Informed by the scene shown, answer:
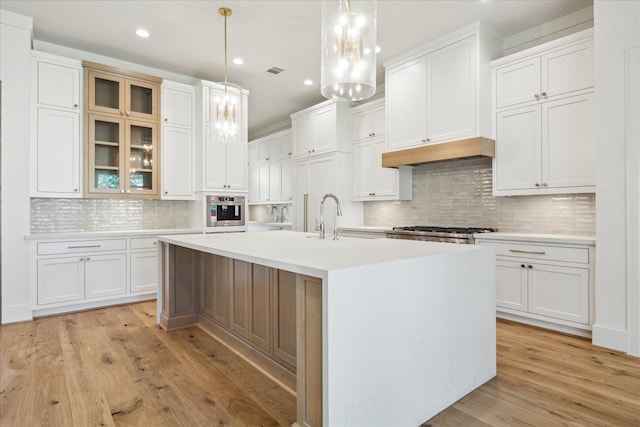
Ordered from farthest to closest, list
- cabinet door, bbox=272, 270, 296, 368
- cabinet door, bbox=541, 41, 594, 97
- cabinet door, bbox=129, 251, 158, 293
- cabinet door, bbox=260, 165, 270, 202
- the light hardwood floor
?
cabinet door, bbox=260, 165, 270, 202, cabinet door, bbox=129, 251, 158, 293, cabinet door, bbox=541, 41, 594, 97, cabinet door, bbox=272, 270, 296, 368, the light hardwood floor

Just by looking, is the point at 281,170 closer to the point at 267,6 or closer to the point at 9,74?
the point at 267,6

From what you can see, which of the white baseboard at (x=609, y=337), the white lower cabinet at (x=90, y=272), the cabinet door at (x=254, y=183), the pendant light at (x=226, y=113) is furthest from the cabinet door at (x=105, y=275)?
the white baseboard at (x=609, y=337)

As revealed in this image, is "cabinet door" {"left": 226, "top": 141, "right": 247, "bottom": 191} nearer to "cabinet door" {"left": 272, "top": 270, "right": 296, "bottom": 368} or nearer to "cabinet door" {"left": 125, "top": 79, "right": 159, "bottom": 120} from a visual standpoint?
"cabinet door" {"left": 125, "top": 79, "right": 159, "bottom": 120}

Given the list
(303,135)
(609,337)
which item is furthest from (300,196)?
(609,337)

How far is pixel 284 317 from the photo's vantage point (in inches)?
85.7

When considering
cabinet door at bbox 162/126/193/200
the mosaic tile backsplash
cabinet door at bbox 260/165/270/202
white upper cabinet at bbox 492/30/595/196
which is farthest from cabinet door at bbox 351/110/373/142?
the mosaic tile backsplash

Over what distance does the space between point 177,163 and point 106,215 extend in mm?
1091

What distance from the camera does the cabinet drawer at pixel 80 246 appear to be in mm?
3705

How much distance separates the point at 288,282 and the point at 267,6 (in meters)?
2.66

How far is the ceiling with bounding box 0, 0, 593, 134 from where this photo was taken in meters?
3.33

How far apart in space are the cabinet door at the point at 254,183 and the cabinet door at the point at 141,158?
3058 mm

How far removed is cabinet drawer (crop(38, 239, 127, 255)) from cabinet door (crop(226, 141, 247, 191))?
157 centimetres

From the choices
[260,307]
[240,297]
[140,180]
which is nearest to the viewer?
[260,307]

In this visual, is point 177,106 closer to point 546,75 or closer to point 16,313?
point 16,313
